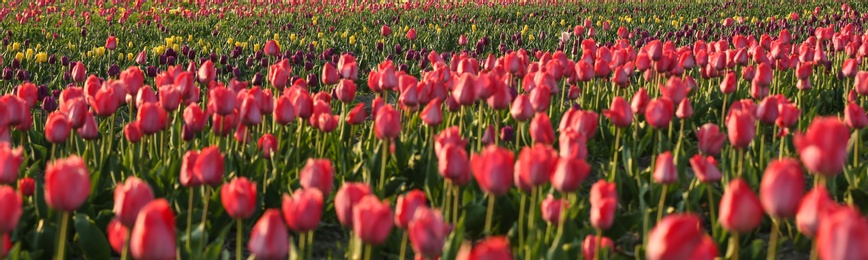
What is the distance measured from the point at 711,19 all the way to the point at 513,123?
34.1 feet

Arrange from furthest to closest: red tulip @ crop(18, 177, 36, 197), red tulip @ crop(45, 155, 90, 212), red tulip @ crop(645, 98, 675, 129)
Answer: red tulip @ crop(645, 98, 675, 129) → red tulip @ crop(18, 177, 36, 197) → red tulip @ crop(45, 155, 90, 212)

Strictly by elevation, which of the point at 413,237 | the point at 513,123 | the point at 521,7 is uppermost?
the point at 413,237

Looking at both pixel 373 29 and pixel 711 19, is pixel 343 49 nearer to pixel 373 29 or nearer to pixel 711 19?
pixel 373 29

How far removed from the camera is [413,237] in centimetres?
211

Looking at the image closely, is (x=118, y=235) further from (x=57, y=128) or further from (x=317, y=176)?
(x=57, y=128)

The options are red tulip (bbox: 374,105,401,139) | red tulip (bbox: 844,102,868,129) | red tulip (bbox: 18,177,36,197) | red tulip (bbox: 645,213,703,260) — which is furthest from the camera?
red tulip (bbox: 844,102,868,129)

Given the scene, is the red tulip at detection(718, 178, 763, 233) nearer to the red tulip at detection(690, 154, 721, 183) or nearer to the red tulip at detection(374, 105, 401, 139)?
the red tulip at detection(690, 154, 721, 183)

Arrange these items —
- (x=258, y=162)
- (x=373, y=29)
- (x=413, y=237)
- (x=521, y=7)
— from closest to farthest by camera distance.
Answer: (x=413, y=237) → (x=258, y=162) → (x=373, y=29) → (x=521, y=7)

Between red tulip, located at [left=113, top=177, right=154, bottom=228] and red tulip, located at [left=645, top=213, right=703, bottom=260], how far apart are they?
128 centimetres

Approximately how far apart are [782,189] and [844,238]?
0.41 metres

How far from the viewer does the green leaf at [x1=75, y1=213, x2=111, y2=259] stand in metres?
3.13

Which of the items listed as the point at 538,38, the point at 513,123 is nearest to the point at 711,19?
the point at 538,38

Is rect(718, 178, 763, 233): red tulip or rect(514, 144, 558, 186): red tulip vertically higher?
rect(718, 178, 763, 233): red tulip

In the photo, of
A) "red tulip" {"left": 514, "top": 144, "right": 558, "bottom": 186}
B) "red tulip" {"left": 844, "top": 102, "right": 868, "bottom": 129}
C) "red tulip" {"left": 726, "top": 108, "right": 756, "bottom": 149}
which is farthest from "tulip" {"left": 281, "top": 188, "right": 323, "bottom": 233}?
"red tulip" {"left": 844, "top": 102, "right": 868, "bottom": 129}
